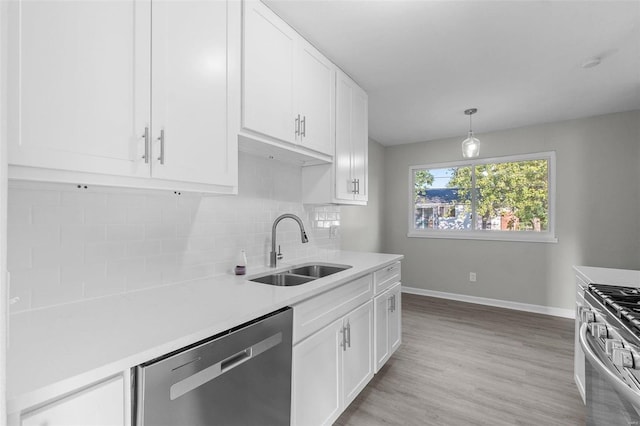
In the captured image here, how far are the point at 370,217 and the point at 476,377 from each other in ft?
8.30

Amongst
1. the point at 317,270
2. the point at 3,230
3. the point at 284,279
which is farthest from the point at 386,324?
the point at 3,230

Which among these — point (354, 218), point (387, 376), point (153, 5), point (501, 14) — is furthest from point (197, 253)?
point (354, 218)

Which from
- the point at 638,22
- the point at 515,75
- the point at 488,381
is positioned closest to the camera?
the point at 638,22

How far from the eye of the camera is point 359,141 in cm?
275

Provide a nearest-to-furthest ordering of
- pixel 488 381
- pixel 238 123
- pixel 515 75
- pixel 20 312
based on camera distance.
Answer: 1. pixel 20 312
2. pixel 238 123
3. pixel 488 381
4. pixel 515 75

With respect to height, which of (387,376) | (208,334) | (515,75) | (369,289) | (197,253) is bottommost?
(387,376)

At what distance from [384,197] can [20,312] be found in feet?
15.0

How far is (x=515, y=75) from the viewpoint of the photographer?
255 centimetres

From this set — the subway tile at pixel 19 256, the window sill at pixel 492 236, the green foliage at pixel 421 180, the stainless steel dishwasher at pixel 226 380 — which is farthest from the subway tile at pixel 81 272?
the green foliage at pixel 421 180

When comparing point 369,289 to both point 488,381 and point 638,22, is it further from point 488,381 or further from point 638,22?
point 638,22

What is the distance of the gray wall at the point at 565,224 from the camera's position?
3.47 m

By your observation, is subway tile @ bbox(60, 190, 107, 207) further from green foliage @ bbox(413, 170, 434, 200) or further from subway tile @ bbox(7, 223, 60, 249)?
green foliage @ bbox(413, 170, 434, 200)

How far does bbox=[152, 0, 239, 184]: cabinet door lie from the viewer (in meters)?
1.19

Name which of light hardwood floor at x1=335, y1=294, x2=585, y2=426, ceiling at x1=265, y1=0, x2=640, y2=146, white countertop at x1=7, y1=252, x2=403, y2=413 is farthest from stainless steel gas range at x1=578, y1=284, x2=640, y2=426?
ceiling at x1=265, y1=0, x2=640, y2=146
